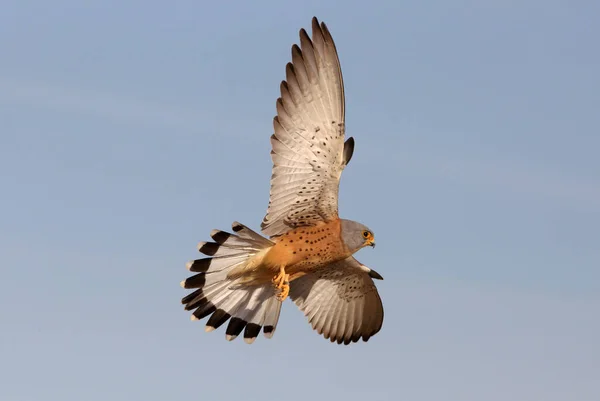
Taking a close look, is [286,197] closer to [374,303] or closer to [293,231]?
[293,231]

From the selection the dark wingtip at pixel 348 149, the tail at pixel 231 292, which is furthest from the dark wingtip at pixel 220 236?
the dark wingtip at pixel 348 149

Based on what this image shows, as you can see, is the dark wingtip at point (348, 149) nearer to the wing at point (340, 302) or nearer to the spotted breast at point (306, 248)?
the spotted breast at point (306, 248)

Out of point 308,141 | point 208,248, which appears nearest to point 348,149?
point 308,141

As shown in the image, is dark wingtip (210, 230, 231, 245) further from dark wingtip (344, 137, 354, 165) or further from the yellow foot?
dark wingtip (344, 137, 354, 165)

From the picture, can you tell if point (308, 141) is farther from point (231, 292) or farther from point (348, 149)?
point (231, 292)

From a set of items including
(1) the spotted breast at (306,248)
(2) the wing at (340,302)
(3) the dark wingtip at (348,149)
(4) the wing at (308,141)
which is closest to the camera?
(4) the wing at (308,141)

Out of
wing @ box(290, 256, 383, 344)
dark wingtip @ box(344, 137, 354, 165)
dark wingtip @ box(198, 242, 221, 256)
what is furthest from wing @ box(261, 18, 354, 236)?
wing @ box(290, 256, 383, 344)
